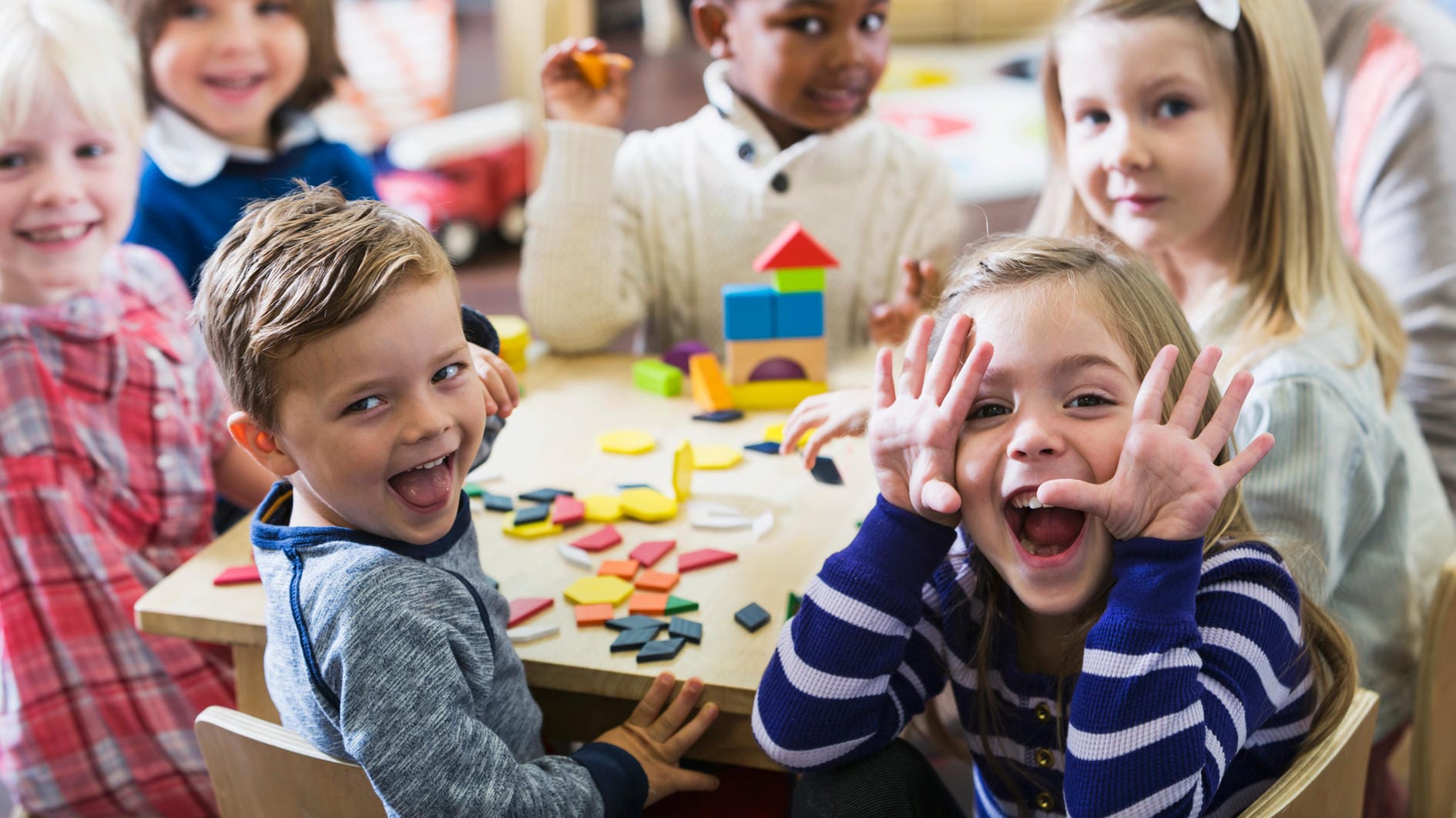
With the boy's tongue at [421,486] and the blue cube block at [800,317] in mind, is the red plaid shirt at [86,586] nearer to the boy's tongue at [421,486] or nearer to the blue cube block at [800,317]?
the boy's tongue at [421,486]

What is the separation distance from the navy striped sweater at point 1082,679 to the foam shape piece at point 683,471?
0.29 metres

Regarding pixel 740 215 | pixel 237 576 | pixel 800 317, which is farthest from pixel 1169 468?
pixel 740 215

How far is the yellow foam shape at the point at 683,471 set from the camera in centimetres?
127

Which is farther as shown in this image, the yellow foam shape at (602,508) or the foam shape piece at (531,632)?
the yellow foam shape at (602,508)

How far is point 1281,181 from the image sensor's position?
1.35m

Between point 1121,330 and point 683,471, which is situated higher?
point 1121,330

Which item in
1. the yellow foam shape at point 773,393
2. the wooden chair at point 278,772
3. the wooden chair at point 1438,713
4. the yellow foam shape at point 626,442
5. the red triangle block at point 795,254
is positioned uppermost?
the red triangle block at point 795,254

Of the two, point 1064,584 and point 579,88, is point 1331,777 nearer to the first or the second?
point 1064,584

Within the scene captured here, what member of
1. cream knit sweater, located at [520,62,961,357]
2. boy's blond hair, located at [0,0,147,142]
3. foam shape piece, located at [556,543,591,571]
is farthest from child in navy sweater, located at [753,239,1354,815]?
boy's blond hair, located at [0,0,147,142]

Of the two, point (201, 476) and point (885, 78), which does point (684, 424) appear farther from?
point (885, 78)

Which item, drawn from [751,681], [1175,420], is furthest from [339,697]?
[1175,420]

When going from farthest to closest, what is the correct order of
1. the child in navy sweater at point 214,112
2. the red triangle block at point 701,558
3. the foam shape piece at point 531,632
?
the child in navy sweater at point 214,112
the red triangle block at point 701,558
the foam shape piece at point 531,632

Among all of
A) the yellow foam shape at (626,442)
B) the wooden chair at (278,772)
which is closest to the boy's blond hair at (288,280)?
the wooden chair at (278,772)

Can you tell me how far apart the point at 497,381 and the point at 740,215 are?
2.13 ft
